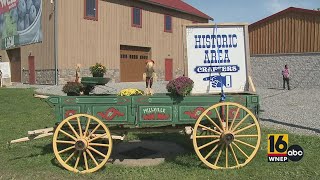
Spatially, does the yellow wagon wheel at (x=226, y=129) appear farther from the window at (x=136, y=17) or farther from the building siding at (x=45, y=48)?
the window at (x=136, y=17)

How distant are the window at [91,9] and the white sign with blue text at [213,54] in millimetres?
19979

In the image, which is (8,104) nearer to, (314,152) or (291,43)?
(314,152)

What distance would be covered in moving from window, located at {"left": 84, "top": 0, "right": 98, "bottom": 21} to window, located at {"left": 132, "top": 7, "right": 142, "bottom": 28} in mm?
3785

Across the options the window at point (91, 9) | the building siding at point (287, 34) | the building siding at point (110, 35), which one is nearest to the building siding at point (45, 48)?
the building siding at point (110, 35)

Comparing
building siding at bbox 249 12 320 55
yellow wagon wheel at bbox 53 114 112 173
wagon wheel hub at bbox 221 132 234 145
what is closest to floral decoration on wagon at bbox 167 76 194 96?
wagon wheel hub at bbox 221 132 234 145

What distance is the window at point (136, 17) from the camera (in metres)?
28.2

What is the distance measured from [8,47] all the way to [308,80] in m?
24.2

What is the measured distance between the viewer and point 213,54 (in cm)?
605

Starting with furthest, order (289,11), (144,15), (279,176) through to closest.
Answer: (144,15), (289,11), (279,176)

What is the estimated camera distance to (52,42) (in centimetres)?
2392

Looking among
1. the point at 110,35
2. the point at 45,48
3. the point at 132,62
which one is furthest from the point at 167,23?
the point at 45,48

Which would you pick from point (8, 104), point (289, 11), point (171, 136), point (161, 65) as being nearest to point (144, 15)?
point (161, 65)

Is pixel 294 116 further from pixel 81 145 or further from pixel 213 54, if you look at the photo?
pixel 81 145

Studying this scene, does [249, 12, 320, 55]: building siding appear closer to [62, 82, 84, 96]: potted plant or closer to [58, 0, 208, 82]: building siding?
[58, 0, 208, 82]: building siding
